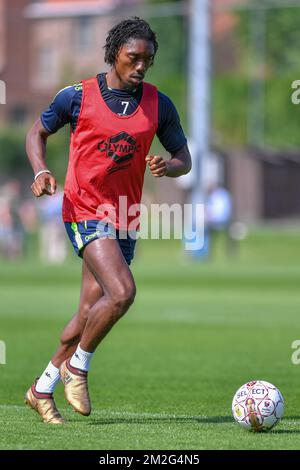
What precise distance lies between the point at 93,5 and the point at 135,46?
227 ft

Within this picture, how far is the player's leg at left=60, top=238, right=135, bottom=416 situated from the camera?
8.21m

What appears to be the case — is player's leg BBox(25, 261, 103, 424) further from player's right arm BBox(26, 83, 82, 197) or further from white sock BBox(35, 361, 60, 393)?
player's right arm BBox(26, 83, 82, 197)

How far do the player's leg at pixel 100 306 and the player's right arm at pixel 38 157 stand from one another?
1.72 feet

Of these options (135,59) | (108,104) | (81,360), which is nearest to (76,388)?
(81,360)

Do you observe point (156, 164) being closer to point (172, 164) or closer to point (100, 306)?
point (172, 164)

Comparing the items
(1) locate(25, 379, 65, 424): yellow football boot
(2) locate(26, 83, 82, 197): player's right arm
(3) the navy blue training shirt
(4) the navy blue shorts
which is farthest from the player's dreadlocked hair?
(1) locate(25, 379, 65, 424): yellow football boot

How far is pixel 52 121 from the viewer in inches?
337

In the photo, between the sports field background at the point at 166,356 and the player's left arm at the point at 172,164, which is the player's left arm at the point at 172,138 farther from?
the sports field background at the point at 166,356

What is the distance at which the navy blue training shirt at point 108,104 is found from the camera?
27.9ft

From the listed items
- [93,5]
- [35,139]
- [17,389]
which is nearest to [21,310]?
[17,389]

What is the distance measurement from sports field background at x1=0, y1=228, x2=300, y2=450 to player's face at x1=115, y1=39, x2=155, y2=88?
2.42 m

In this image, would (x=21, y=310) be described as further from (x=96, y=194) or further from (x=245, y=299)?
(x=96, y=194)

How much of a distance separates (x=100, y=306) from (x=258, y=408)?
1288 mm

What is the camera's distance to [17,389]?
11008mm
